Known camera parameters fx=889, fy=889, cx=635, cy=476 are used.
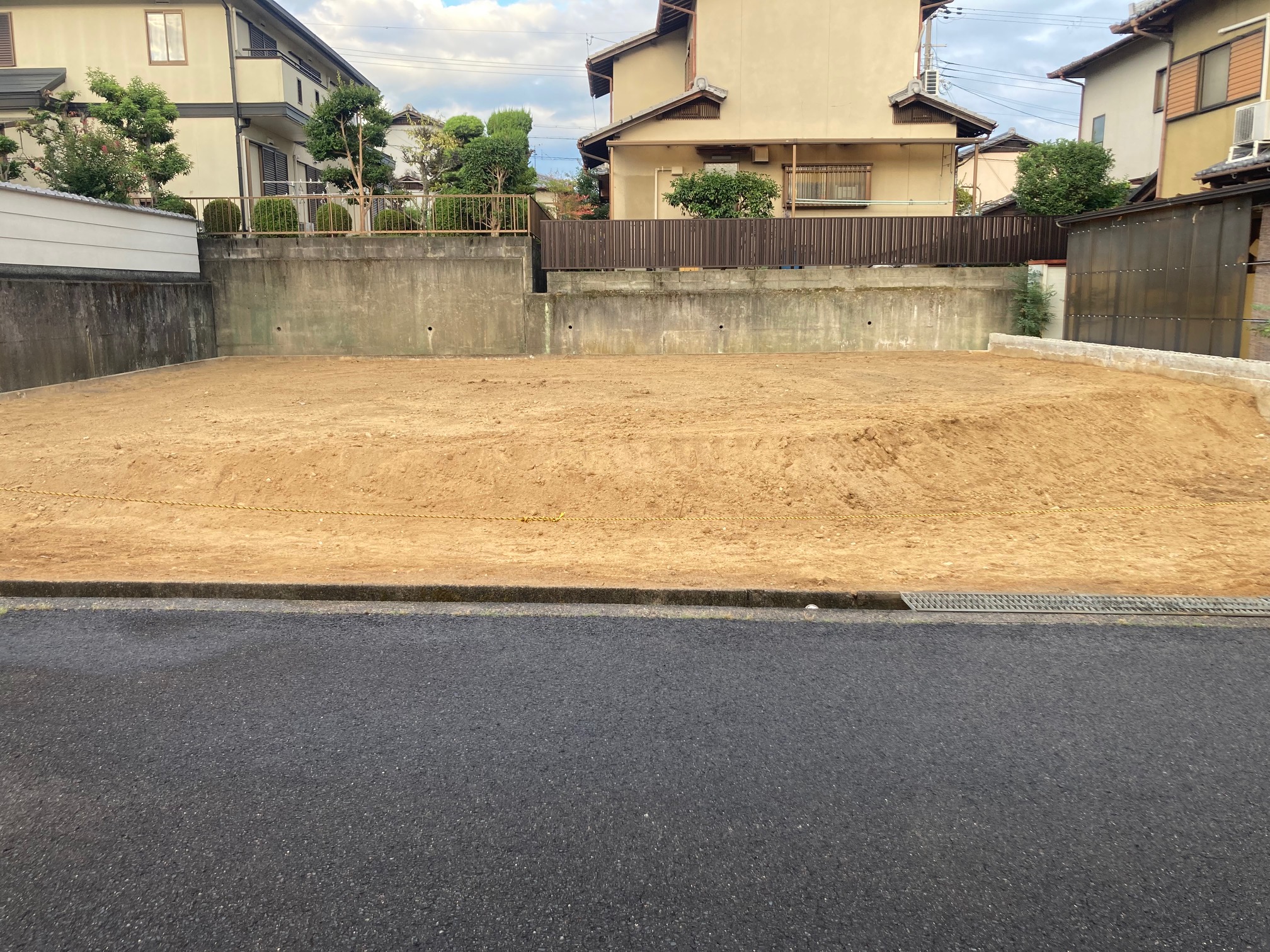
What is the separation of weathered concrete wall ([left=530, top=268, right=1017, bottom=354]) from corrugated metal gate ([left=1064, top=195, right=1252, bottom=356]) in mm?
2307

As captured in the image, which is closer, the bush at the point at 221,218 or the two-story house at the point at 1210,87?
the two-story house at the point at 1210,87

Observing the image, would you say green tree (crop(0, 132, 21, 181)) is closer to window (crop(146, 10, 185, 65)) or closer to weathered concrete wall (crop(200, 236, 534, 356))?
weathered concrete wall (crop(200, 236, 534, 356))

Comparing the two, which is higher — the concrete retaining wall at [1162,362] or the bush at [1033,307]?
the bush at [1033,307]

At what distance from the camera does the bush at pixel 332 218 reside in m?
20.1

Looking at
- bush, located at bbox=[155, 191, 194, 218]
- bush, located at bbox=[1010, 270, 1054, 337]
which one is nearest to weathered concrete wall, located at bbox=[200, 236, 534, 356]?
bush, located at bbox=[155, 191, 194, 218]

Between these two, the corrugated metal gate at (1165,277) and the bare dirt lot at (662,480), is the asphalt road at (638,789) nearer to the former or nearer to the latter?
the bare dirt lot at (662,480)

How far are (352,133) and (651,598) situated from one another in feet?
71.1

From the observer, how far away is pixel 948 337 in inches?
787

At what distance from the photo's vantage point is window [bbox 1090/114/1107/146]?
2852cm

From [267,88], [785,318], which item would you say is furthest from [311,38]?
[785,318]

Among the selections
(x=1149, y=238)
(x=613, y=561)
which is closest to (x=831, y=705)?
(x=613, y=561)

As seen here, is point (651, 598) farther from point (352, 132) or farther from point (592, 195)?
point (592, 195)

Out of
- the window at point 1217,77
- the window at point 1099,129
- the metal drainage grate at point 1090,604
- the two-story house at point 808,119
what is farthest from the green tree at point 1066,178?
the metal drainage grate at point 1090,604

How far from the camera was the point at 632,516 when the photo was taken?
28.6 ft
